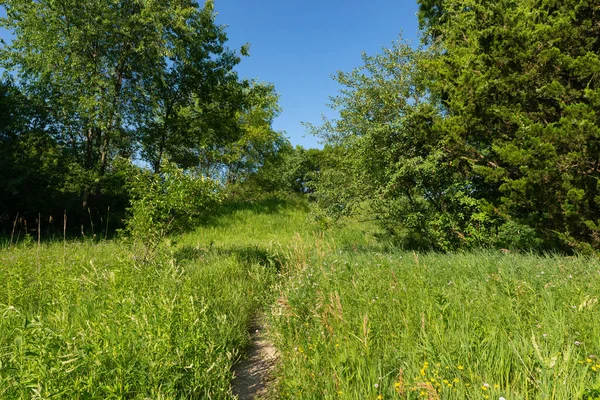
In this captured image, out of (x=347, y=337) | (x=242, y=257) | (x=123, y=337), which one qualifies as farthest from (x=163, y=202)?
(x=347, y=337)

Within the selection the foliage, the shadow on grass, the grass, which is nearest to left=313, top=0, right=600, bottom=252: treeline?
the grass

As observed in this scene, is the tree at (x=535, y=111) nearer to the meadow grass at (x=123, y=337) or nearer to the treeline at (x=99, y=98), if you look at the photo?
the meadow grass at (x=123, y=337)

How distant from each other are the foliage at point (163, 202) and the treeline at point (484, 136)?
357 centimetres

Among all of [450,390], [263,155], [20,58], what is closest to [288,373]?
[450,390]

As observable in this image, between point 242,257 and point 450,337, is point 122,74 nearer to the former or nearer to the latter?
point 242,257

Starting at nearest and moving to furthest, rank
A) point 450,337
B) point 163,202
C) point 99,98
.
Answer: point 450,337 → point 163,202 → point 99,98

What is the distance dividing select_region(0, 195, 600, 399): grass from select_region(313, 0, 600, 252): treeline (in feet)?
5.16

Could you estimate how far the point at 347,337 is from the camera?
102 inches

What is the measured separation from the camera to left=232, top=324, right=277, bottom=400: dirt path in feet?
10.0

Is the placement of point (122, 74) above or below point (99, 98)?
above

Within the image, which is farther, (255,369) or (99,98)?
(99,98)

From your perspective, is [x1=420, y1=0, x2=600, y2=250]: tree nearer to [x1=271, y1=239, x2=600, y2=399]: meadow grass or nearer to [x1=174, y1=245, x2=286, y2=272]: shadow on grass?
[x1=271, y1=239, x2=600, y2=399]: meadow grass

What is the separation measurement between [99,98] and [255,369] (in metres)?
9.69

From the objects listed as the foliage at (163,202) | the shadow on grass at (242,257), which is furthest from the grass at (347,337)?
the shadow on grass at (242,257)
